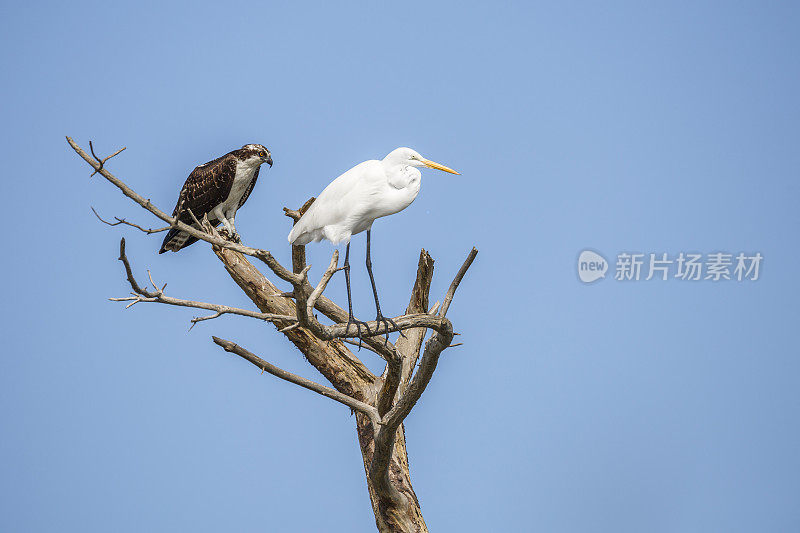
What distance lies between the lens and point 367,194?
127 inches

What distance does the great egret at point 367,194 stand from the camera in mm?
3227

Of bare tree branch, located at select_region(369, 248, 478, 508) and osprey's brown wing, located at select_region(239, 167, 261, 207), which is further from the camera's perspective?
osprey's brown wing, located at select_region(239, 167, 261, 207)

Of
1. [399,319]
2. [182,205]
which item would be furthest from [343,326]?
[182,205]

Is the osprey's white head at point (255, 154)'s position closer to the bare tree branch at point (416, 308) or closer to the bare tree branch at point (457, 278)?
the bare tree branch at point (416, 308)

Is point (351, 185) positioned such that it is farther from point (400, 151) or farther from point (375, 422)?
point (375, 422)

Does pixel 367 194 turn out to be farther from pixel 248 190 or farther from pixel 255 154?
pixel 248 190

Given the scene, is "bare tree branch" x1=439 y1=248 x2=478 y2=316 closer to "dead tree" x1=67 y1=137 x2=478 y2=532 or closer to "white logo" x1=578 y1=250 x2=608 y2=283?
"dead tree" x1=67 y1=137 x2=478 y2=532

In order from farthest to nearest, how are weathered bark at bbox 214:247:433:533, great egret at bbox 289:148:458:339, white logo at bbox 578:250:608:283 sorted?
white logo at bbox 578:250:608:283, weathered bark at bbox 214:247:433:533, great egret at bbox 289:148:458:339

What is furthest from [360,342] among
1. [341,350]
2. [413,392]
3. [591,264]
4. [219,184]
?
[591,264]

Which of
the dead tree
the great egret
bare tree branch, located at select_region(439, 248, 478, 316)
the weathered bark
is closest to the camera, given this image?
the dead tree

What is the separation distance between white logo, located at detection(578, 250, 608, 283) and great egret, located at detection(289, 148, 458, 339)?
73.5 inches

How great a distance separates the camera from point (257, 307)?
176 inches

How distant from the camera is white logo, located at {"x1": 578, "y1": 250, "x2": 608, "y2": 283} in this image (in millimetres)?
4941

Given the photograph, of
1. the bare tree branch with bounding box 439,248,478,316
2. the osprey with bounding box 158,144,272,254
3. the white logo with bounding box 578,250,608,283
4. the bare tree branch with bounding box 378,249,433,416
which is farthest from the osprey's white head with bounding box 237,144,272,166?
the white logo with bounding box 578,250,608,283
